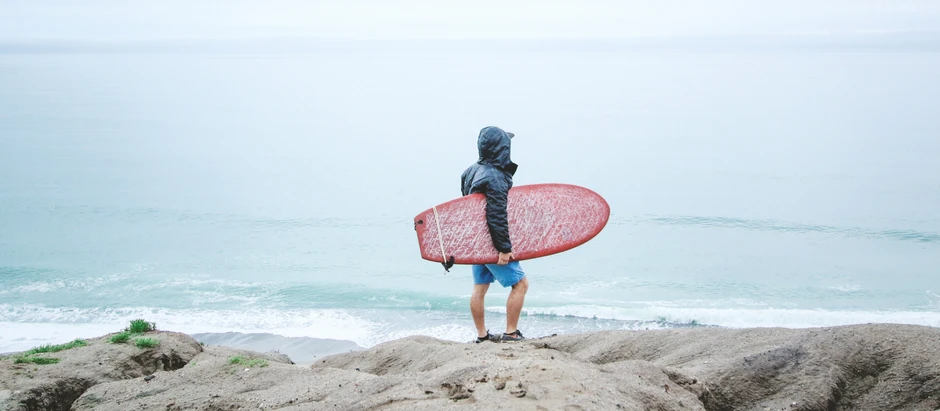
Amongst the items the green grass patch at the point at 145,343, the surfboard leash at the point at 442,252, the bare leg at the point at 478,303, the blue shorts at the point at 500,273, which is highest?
the surfboard leash at the point at 442,252

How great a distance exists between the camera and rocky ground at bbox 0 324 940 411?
4727 mm

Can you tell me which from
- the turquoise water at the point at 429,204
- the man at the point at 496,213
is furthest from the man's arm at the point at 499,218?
the turquoise water at the point at 429,204

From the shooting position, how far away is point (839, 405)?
16.9 feet

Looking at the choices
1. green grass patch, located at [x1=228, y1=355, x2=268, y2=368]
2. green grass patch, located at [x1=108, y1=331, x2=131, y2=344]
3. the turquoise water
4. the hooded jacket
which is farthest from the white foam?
the hooded jacket

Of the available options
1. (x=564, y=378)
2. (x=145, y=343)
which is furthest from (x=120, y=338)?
(x=564, y=378)

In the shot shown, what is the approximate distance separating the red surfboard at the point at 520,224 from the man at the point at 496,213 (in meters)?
0.14

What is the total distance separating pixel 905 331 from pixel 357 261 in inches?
470

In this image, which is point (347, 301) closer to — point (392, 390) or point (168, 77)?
point (392, 390)

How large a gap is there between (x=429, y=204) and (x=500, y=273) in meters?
14.1

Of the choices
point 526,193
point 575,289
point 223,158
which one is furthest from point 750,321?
point 223,158

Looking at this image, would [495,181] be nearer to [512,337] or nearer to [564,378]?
[512,337]

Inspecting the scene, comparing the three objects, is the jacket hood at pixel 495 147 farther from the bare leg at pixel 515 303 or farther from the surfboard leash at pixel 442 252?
the bare leg at pixel 515 303

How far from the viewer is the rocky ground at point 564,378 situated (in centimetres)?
473

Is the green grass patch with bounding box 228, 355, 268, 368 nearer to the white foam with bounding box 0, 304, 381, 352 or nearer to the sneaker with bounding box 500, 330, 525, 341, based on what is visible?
the sneaker with bounding box 500, 330, 525, 341
